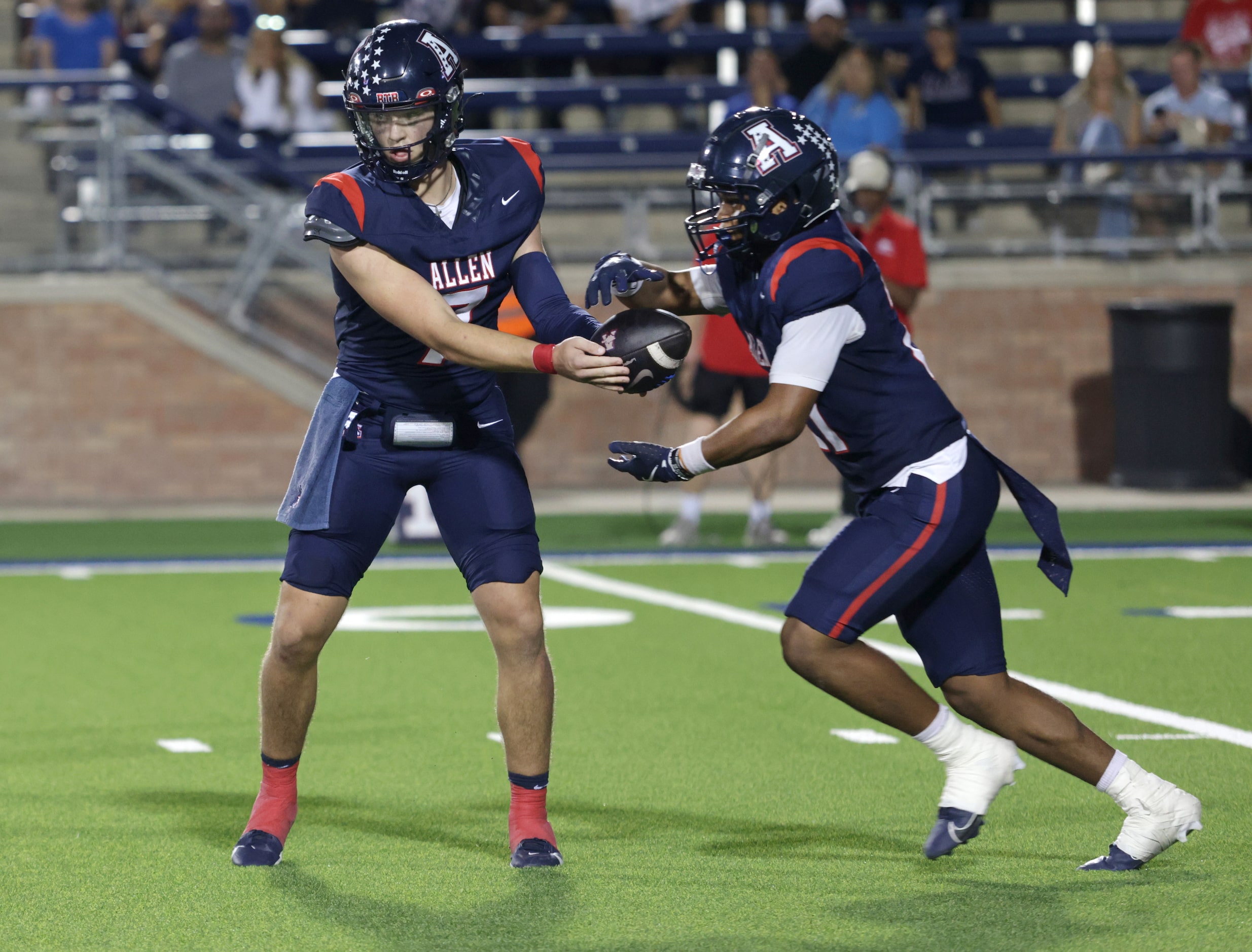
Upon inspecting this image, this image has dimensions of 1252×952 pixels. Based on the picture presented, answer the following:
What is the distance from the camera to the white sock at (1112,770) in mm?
4551

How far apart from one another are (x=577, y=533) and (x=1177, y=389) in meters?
4.70

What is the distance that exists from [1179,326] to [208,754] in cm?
962

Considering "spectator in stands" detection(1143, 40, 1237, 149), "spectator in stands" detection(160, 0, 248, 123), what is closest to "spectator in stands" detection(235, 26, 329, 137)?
"spectator in stands" detection(160, 0, 248, 123)

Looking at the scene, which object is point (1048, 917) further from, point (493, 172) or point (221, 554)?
point (221, 554)

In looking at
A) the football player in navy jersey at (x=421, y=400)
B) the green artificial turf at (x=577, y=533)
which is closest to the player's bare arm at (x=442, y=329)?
the football player in navy jersey at (x=421, y=400)

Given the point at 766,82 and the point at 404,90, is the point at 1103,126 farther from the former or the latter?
the point at 404,90

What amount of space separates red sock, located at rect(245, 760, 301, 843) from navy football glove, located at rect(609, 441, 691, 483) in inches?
45.3

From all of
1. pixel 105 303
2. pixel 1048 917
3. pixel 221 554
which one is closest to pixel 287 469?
pixel 105 303

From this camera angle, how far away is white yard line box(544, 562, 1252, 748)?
20.4 feet

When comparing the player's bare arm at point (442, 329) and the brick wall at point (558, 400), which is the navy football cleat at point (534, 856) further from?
the brick wall at point (558, 400)

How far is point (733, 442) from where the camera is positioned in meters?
4.44

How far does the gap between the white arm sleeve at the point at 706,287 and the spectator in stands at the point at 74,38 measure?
11349 millimetres

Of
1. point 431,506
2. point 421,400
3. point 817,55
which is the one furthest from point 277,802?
point 817,55

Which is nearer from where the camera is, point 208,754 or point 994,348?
point 208,754
